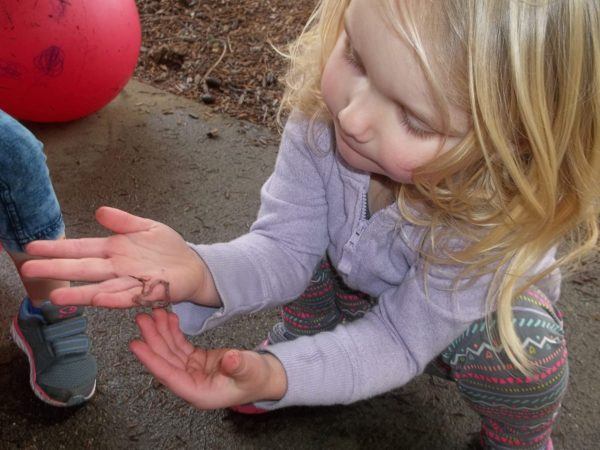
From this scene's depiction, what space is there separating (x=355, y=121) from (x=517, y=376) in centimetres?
45

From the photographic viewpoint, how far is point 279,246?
0.99m

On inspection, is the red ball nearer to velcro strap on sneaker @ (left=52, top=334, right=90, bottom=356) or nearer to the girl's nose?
velcro strap on sneaker @ (left=52, top=334, right=90, bottom=356)

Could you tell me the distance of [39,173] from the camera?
0.96m

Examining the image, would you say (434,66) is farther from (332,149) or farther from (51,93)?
(51,93)

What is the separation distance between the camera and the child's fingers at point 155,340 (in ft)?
2.55

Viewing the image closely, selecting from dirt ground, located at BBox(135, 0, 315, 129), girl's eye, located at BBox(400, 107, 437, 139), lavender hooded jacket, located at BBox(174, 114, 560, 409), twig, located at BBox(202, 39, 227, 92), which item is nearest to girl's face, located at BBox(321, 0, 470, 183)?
girl's eye, located at BBox(400, 107, 437, 139)

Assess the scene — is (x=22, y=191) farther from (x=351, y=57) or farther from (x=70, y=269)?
(x=351, y=57)

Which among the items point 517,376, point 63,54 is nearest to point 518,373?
point 517,376

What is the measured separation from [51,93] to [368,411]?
1079 millimetres

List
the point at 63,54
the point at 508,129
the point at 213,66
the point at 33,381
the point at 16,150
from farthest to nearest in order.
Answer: the point at 213,66 < the point at 63,54 < the point at 33,381 < the point at 16,150 < the point at 508,129

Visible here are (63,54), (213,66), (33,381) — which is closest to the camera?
(33,381)

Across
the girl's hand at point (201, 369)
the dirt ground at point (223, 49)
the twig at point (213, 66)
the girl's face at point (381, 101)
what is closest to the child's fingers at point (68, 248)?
the girl's hand at point (201, 369)

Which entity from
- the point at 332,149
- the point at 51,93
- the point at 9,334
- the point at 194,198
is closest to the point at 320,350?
the point at 332,149

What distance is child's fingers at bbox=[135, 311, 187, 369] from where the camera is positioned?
78cm
